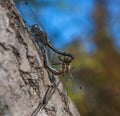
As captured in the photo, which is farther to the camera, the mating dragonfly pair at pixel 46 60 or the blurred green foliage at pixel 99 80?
the blurred green foliage at pixel 99 80

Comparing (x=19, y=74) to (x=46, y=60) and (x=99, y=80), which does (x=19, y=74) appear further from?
(x=99, y=80)

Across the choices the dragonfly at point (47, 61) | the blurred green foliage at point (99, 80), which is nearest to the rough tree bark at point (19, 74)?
the dragonfly at point (47, 61)

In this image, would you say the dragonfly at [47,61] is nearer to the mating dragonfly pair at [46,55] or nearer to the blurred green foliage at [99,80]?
the mating dragonfly pair at [46,55]

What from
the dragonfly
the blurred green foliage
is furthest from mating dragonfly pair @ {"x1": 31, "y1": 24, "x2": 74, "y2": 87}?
the blurred green foliage

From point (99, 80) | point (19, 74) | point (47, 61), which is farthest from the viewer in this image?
point (99, 80)

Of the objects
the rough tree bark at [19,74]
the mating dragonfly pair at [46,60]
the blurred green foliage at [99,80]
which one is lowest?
the rough tree bark at [19,74]

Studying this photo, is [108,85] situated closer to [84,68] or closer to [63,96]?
[84,68]

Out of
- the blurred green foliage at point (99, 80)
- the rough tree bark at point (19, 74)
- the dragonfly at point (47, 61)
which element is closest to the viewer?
the rough tree bark at point (19, 74)

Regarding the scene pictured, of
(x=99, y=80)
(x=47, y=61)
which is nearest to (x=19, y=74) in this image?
(x=47, y=61)
